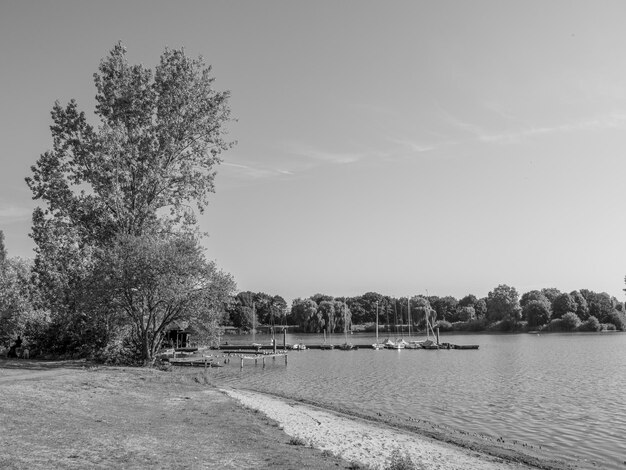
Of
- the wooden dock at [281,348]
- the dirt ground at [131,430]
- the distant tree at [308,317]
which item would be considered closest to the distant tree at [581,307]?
the distant tree at [308,317]

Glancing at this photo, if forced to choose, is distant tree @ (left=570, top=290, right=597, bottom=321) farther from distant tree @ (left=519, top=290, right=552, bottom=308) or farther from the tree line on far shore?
distant tree @ (left=519, top=290, right=552, bottom=308)

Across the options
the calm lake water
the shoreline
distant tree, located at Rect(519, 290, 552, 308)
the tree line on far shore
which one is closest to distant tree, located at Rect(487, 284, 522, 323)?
the tree line on far shore

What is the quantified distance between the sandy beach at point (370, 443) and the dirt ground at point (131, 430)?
3.91 feet

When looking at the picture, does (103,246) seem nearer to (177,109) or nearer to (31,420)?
(177,109)

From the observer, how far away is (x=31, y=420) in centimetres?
1617

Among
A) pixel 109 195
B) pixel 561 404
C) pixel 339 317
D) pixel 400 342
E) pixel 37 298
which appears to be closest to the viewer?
pixel 561 404

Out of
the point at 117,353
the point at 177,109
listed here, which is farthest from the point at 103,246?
the point at 177,109

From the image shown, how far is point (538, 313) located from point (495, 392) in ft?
428

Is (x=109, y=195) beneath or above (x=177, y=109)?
beneath

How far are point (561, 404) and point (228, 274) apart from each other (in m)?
23.3

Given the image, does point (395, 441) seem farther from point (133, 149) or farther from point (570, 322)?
point (570, 322)

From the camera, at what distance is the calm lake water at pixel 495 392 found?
79.8 ft

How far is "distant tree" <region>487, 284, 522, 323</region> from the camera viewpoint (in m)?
164

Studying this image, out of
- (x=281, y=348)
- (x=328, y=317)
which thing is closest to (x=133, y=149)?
(x=281, y=348)
